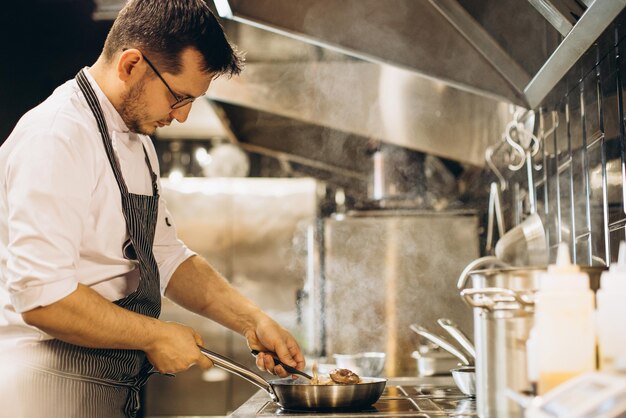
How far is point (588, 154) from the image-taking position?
6.37 ft

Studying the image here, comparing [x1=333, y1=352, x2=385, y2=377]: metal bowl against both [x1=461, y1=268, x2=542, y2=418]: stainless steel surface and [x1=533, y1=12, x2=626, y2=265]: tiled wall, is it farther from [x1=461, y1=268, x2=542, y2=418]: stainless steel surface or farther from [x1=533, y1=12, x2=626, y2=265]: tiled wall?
[x1=461, y1=268, x2=542, y2=418]: stainless steel surface

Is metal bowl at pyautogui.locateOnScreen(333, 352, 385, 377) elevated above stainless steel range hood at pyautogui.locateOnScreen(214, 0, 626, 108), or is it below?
below

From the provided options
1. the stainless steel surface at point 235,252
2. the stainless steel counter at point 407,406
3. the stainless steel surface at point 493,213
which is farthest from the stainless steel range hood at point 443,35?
the stainless steel surface at point 235,252

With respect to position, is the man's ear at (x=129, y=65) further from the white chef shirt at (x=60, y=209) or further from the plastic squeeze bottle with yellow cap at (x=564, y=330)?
the plastic squeeze bottle with yellow cap at (x=564, y=330)

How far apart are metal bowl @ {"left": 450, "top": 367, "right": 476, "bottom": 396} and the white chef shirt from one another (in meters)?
0.81

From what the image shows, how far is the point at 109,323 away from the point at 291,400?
424mm

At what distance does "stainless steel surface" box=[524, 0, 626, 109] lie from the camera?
155 centimetres

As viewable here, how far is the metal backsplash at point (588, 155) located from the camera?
1.67m

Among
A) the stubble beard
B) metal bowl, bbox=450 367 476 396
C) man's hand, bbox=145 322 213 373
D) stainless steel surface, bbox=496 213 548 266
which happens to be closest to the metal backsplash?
stainless steel surface, bbox=496 213 548 266

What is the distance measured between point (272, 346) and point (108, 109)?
2.24 ft

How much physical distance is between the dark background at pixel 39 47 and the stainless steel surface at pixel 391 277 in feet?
4.90

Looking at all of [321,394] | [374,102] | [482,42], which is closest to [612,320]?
[321,394]

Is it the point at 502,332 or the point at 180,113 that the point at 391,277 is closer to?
the point at 180,113

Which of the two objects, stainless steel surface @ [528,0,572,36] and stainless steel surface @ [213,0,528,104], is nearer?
stainless steel surface @ [528,0,572,36]
